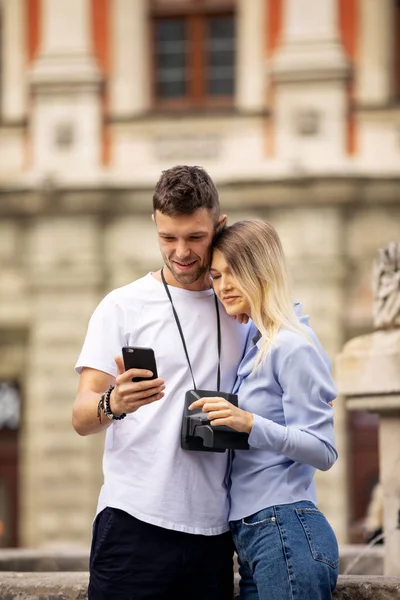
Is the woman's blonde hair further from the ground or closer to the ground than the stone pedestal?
further from the ground

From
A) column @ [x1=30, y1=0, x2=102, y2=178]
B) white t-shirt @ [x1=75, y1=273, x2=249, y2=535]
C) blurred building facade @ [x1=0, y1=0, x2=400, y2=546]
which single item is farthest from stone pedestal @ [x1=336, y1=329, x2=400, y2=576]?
column @ [x1=30, y1=0, x2=102, y2=178]

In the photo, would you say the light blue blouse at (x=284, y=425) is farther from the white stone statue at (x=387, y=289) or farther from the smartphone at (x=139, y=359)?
the white stone statue at (x=387, y=289)

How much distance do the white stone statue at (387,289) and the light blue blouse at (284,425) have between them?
7.09ft

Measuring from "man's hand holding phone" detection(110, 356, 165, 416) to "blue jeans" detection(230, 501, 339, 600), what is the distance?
413 millimetres

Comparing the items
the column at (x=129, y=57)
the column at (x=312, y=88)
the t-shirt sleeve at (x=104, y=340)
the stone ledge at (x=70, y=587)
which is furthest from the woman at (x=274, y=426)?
the column at (x=129, y=57)

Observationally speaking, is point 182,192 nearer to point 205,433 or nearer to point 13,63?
point 205,433

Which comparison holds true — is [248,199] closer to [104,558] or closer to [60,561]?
[60,561]

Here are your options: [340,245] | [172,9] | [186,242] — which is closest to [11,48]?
[172,9]

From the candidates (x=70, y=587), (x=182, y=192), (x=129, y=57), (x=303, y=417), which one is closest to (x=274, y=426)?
(x=303, y=417)

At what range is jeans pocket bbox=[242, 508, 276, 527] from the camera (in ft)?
11.2

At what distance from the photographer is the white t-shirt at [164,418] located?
11.5ft

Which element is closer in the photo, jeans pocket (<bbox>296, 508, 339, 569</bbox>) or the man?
jeans pocket (<bbox>296, 508, 339, 569</bbox>)

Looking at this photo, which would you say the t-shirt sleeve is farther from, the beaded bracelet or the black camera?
the black camera

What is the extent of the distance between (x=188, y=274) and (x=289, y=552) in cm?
76
